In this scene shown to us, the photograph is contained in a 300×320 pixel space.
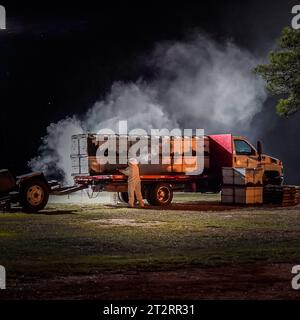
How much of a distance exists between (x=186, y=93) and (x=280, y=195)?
28445 millimetres

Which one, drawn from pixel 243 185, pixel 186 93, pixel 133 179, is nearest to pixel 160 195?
pixel 133 179

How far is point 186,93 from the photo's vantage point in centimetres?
5188

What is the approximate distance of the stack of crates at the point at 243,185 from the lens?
2370cm

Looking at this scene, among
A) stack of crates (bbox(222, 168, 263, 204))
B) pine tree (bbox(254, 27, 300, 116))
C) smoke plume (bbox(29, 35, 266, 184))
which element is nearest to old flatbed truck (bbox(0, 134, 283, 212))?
stack of crates (bbox(222, 168, 263, 204))

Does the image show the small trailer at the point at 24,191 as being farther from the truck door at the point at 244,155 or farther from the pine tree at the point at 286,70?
the pine tree at the point at 286,70

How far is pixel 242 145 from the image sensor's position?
25.8 m

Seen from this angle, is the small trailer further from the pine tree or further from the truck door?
the pine tree

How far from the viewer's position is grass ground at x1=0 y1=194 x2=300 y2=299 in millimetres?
8602

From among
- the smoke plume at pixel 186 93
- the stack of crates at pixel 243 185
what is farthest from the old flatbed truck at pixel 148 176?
the smoke plume at pixel 186 93

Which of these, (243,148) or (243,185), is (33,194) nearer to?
(243,185)

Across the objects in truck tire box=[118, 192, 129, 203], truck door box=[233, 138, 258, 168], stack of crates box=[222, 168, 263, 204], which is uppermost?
truck door box=[233, 138, 258, 168]

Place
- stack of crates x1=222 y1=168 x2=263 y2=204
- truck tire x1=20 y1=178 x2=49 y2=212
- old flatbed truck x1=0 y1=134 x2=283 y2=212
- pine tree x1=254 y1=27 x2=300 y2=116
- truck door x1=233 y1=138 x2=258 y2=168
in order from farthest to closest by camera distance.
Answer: pine tree x1=254 y1=27 x2=300 y2=116 → truck door x1=233 y1=138 x2=258 y2=168 → stack of crates x1=222 y1=168 x2=263 y2=204 → old flatbed truck x1=0 y1=134 x2=283 y2=212 → truck tire x1=20 y1=178 x2=49 y2=212

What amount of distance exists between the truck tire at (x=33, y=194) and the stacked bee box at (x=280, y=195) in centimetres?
841
